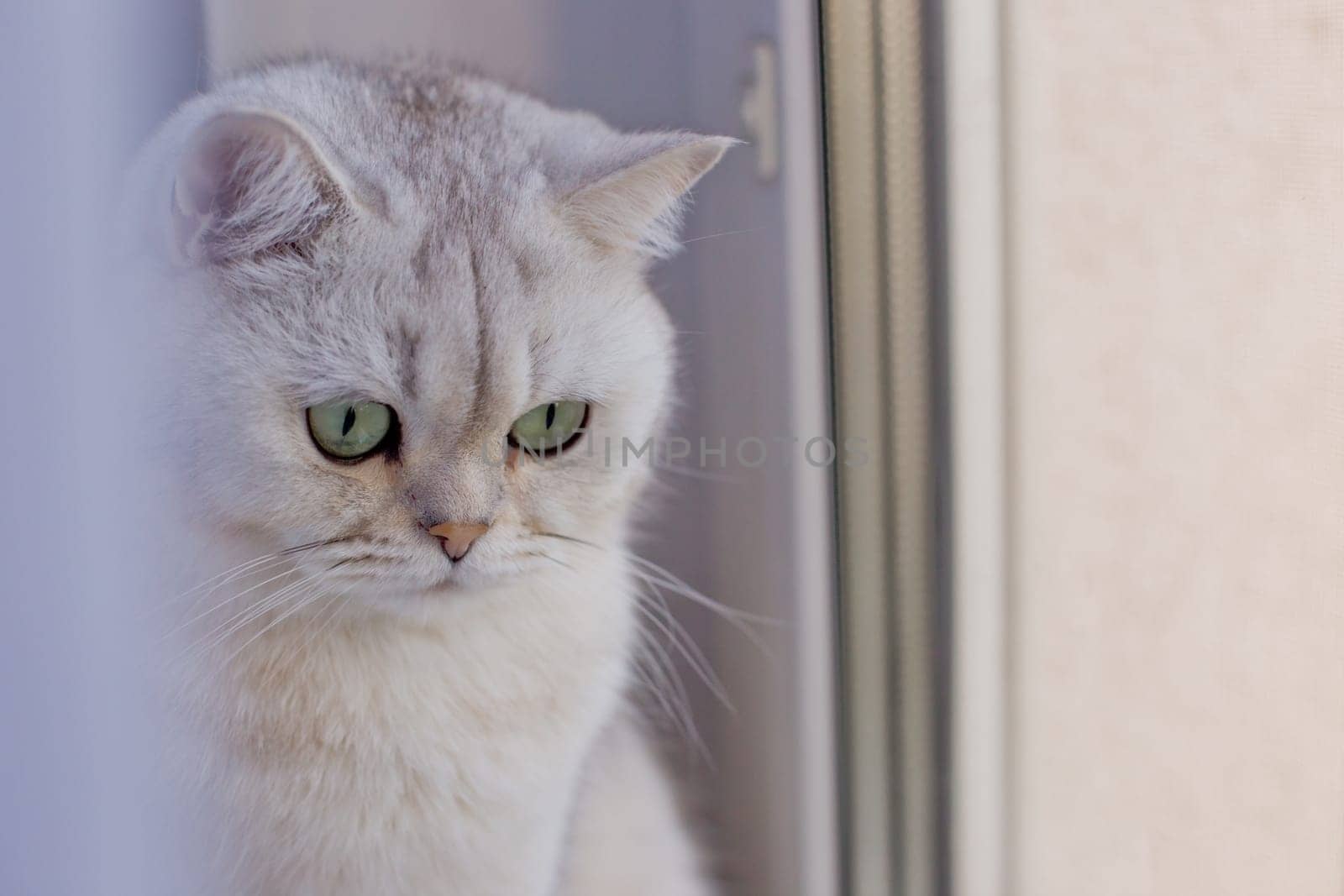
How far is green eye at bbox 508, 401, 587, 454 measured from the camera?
0.66 meters

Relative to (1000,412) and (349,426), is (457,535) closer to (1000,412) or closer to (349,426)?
(349,426)

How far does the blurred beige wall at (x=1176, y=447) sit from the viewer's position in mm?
745

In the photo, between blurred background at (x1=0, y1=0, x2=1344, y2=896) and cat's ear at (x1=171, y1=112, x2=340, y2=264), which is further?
blurred background at (x1=0, y1=0, x2=1344, y2=896)

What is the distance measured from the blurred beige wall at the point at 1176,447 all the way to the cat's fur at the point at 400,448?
1.20 feet

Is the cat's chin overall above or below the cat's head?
below

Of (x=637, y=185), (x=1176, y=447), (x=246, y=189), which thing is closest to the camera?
(x=246, y=189)

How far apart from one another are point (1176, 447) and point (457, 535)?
1.90 ft

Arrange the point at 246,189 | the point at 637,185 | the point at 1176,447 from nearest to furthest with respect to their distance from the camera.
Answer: the point at 246,189, the point at 637,185, the point at 1176,447

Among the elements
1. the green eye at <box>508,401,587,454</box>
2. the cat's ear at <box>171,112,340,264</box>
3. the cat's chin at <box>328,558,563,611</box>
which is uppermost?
the cat's ear at <box>171,112,340,264</box>

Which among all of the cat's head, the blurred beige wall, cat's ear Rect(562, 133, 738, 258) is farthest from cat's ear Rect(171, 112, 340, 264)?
the blurred beige wall

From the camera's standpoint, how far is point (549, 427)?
68 centimetres

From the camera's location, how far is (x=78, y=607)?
54 centimetres

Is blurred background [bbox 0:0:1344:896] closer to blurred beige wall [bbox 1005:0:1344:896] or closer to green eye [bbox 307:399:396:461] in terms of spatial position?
blurred beige wall [bbox 1005:0:1344:896]

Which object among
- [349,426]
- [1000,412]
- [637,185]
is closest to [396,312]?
[349,426]
